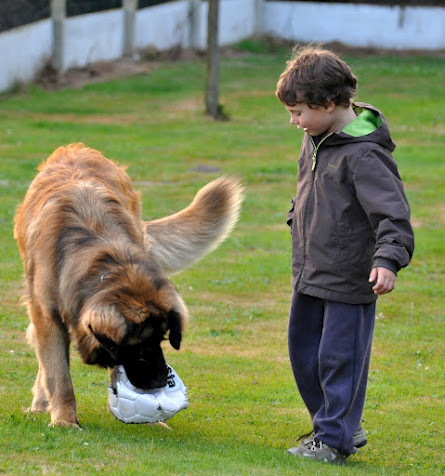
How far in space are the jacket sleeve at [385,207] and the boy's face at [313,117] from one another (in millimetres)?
300

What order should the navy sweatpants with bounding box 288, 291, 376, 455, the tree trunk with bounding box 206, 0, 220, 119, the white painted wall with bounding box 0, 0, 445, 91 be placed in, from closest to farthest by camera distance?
the navy sweatpants with bounding box 288, 291, 376, 455, the tree trunk with bounding box 206, 0, 220, 119, the white painted wall with bounding box 0, 0, 445, 91

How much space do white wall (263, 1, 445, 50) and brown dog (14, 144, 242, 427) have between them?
27.2 meters

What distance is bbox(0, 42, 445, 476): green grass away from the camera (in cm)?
463

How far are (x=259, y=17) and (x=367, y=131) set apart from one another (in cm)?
3019

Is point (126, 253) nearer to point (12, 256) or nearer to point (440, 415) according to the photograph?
point (440, 415)

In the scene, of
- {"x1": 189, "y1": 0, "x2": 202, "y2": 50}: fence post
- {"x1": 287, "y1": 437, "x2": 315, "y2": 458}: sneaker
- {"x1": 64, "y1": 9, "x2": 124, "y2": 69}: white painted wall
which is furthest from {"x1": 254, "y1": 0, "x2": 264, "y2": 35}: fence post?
{"x1": 287, "y1": 437, "x2": 315, "y2": 458}: sneaker

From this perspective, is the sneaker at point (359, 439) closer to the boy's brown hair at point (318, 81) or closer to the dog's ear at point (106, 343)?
the dog's ear at point (106, 343)

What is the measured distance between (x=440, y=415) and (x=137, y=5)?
23985 millimetres

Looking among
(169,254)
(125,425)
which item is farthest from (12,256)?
(125,425)

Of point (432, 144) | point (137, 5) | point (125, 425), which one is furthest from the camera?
point (137, 5)

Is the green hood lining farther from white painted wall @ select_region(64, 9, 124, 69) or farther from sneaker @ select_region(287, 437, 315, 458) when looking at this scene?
white painted wall @ select_region(64, 9, 124, 69)

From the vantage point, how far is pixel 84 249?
4852 millimetres

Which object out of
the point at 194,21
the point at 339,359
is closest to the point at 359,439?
the point at 339,359

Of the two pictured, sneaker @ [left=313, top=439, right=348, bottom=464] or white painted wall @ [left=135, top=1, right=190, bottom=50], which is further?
white painted wall @ [left=135, top=1, right=190, bottom=50]
